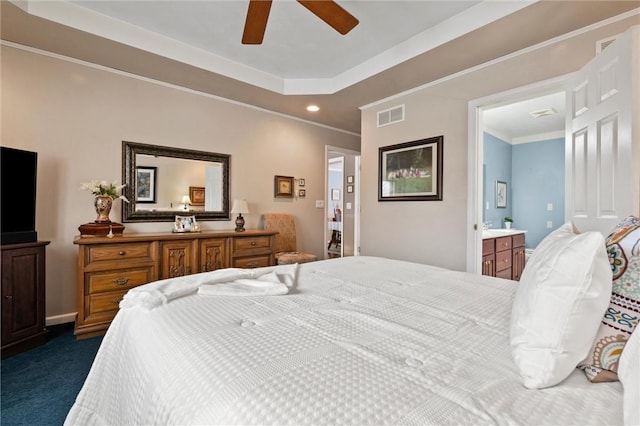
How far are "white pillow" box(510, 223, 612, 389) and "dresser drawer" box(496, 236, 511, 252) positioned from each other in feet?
11.0

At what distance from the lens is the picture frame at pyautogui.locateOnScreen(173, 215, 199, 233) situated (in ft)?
10.9

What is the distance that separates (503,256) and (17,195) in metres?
5.10

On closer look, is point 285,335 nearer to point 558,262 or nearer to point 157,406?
point 157,406

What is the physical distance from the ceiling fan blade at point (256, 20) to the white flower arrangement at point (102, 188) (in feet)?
6.35

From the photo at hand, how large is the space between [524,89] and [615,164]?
4.01 feet

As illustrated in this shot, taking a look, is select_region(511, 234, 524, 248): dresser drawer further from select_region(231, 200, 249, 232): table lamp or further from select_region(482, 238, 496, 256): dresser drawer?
select_region(231, 200, 249, 232): table lamp

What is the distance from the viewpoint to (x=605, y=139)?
184cm

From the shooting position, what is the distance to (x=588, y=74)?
2041mm

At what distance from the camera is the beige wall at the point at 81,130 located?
2.68 m

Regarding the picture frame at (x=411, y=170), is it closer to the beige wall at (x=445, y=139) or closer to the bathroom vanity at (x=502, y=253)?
the beige wall at (x=445, y=139)

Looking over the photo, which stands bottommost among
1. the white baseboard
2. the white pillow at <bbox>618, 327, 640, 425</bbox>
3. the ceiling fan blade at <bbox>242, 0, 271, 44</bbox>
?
the white baseboard

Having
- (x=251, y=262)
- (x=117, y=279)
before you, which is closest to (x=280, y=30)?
(x=251, y=262)

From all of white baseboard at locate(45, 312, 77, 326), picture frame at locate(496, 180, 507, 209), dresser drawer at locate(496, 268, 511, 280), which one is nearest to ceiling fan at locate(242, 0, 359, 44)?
white baseboard at locate(45, 312, 77, 326)

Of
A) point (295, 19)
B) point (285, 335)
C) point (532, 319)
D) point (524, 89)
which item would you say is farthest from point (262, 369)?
point (524, 89)
